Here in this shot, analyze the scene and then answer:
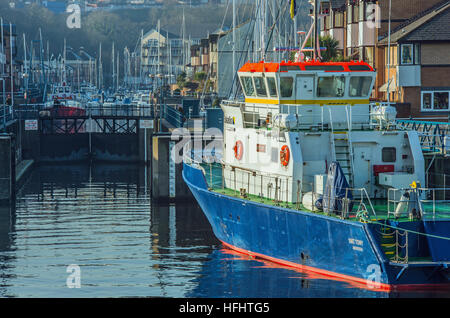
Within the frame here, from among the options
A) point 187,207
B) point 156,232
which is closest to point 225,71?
point 187,207

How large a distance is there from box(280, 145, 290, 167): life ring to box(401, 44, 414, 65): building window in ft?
93.0

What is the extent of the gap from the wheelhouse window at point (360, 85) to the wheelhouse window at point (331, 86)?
384 millimetres

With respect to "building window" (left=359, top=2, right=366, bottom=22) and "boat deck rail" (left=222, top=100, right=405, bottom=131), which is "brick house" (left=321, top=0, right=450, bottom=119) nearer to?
"building window" (left=359, top=2, right=366, bottom=22)

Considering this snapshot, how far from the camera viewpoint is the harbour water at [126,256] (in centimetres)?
2850

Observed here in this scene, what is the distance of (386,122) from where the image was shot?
105 ft

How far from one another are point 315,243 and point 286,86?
684cm

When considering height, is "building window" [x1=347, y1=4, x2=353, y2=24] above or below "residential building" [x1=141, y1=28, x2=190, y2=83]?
below

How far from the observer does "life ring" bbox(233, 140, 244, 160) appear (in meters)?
34.5

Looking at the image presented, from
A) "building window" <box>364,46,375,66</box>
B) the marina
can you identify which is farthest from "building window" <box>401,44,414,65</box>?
the marina

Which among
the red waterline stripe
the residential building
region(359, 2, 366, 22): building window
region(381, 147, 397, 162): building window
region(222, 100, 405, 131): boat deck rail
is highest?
the residential building

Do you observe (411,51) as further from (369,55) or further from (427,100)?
(369,55)

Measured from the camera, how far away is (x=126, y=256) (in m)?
34.2

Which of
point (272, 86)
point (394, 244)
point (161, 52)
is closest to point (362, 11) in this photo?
point (272, 86)

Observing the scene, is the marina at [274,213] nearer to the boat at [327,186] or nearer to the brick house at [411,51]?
the boat at [327,186]
